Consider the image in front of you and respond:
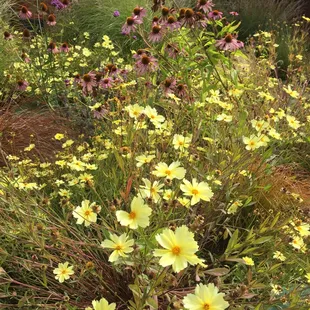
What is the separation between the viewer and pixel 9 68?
4.04m

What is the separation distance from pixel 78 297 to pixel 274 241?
79 centimetres

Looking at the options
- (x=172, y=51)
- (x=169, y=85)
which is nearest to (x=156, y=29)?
(x=172, y=51)

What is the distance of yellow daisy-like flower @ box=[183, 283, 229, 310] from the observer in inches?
40.7

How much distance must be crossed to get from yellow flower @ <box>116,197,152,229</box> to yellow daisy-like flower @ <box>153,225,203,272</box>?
126mm

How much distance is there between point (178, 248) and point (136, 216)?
185mm

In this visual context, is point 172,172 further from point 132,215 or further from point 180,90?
point 180,90

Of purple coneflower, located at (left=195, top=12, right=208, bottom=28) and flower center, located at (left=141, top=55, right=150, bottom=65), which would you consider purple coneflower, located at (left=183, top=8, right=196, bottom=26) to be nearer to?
purple coneflower, located at (left=195, top=12, right=208, bottom=28)

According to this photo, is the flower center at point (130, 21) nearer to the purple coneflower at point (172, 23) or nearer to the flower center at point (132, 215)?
the purple coneflower at point (172, 23)

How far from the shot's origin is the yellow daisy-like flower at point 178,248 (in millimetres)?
1063

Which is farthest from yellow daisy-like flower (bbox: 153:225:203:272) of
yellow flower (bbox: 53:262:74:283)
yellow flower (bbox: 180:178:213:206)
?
yellow flower (bbox: 53:262:74:283)

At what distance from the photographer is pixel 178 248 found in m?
1.08

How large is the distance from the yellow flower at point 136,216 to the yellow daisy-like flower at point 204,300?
0.24 meters

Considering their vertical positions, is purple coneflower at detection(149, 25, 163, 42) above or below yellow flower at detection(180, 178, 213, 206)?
below

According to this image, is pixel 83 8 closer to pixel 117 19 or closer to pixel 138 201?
pixel 117 19
